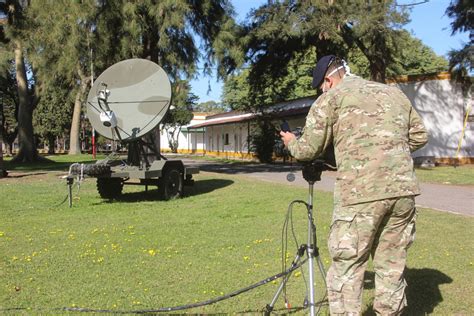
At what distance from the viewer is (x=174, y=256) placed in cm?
690

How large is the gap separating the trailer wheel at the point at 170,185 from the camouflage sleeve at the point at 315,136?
974cm

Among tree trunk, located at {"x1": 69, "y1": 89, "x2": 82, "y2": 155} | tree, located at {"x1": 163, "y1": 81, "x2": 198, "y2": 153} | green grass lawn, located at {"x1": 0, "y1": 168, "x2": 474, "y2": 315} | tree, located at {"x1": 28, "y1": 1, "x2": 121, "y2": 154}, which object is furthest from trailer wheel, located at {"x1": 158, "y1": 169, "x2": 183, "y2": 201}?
tree, located at {"x1": 163, "y1": 81, "x2": 198, "y2": 153}

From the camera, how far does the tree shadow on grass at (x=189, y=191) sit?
1364 centimetres

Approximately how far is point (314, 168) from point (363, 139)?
1.68 ft

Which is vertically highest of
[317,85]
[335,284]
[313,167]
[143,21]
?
[143,21]

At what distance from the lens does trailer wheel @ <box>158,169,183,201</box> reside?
13.2 metres

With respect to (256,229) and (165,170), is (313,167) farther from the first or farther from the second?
(165,170)

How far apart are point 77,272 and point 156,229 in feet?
9.52

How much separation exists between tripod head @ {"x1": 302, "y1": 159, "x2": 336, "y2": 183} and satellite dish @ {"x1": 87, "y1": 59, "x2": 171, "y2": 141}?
9578 millimetres

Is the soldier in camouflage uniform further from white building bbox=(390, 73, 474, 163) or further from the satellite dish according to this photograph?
white building bbox=(390, 73, 474, 163)

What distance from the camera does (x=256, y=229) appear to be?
881 cm

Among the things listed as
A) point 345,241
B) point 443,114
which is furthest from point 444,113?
point 345,241

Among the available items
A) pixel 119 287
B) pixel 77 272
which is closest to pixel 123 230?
pixel 77 272

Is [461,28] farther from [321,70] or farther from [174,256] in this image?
[321,70]
